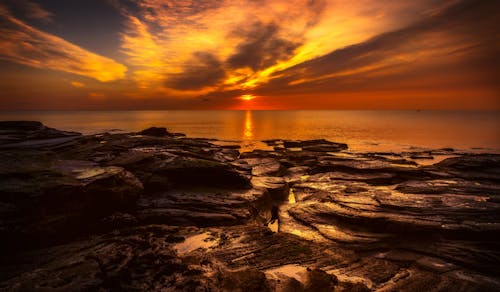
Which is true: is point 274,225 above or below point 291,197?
below

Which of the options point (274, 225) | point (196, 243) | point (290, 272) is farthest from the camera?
point (274, 225)

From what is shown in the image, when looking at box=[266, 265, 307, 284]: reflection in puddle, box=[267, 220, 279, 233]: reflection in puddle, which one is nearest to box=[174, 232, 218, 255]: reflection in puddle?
box=[266, 265, 307, 284]: reflection in puddle

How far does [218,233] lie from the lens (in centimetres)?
1084

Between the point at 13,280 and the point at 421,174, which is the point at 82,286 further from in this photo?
the point at 421,174

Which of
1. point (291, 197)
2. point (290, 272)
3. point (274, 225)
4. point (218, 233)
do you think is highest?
point (218, 233)

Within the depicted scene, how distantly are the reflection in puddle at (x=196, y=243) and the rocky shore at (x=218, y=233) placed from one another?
4 cm

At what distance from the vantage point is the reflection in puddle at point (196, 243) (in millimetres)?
9258

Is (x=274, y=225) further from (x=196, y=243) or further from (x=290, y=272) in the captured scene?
(x=290, y=272)

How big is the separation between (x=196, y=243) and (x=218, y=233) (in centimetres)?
122

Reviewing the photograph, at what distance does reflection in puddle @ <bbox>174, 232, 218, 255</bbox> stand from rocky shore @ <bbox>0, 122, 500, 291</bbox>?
0.04 m

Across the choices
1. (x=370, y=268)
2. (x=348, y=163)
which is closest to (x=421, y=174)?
(x=348, y=163)

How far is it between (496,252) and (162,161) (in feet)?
57.3

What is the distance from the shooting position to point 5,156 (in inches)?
493

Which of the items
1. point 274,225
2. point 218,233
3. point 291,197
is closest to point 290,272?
point 218,233
